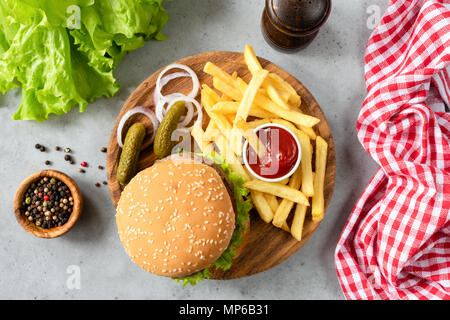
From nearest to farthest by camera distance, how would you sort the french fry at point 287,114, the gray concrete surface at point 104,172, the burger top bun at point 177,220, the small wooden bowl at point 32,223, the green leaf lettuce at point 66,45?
the burger top bun at point 177,220 → the green leaf lettuce at point 66,45 → the french fry at point 287,114 → the small wooden bowl at point 32,223 → the gray concrete surface at point 104,172

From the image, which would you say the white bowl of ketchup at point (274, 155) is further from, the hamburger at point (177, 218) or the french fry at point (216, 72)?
the french fry at point (216, 72)

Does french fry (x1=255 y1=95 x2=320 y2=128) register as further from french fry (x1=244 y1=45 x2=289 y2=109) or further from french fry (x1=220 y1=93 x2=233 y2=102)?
french fry (x1=220 y1=93 x2=233 y2=102)

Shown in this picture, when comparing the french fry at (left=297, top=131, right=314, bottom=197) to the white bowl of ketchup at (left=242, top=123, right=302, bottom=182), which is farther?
the french fry at (left=297, top=131, right=314, bottom=197)

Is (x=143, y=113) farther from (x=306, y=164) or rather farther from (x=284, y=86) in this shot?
(x=306, y=164)

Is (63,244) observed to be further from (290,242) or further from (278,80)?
(278,80)

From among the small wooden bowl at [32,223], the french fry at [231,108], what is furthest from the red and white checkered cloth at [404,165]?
the small wooden bowl at [32,223]

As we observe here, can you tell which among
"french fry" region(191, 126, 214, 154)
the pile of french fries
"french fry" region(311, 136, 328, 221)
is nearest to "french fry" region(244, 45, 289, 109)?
the pile of french fries
